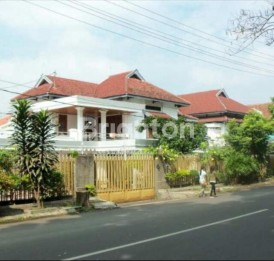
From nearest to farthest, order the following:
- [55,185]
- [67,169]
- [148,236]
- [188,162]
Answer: [148,236] → [55,185] → [67,169] → [188,162]

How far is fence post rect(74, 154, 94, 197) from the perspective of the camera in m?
17.5

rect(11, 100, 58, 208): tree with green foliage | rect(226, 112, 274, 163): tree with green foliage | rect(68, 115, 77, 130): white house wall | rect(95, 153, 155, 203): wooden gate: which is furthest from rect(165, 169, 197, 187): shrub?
rect(68, 115, 77, 130): white house wall

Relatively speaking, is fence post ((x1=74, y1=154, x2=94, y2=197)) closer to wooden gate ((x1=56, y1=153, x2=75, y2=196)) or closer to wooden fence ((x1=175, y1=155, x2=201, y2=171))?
wooden gate ((x1=56, y1=153, x2=75, y2=196))

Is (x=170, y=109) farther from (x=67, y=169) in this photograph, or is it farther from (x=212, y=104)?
(x=67, y=169)

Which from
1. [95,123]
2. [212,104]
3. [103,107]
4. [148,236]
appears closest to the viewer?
[148,236]

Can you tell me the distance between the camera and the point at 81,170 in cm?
1773

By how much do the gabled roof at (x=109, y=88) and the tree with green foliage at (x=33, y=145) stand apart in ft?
63.4

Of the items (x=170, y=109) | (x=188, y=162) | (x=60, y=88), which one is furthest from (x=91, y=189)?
(x=170, y=109)

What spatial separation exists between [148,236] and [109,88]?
2907cm

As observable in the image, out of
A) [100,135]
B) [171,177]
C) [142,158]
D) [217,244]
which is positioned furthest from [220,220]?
[100,135]

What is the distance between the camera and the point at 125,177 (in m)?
19.6

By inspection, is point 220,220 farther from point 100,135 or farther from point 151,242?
point 100,135

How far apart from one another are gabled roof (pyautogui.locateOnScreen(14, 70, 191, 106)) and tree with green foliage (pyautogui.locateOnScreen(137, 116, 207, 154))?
5.94m

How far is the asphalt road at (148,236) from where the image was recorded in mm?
7702
